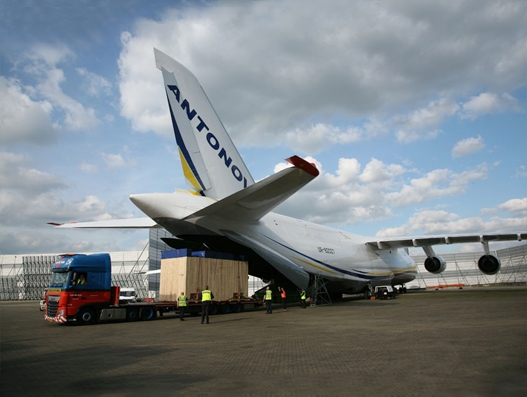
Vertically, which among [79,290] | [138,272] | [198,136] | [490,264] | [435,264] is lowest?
[79,290]

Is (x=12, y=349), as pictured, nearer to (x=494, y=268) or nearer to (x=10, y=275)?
(x=494, y=268)

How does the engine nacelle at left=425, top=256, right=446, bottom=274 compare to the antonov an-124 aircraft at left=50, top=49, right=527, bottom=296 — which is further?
the engine nacelle at left=425, top=256, right=446, bottom=274

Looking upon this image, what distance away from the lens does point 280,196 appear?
1549cm

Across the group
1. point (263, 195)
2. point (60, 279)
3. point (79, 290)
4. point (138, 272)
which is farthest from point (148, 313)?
point (138, 272)

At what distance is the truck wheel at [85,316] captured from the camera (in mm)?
14562

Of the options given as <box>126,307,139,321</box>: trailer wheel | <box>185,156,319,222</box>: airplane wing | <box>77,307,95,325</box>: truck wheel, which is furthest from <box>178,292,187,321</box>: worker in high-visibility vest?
<box>185,156,319,222</box>: airplane wing

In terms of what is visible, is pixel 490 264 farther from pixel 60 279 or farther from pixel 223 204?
pixel 60 279

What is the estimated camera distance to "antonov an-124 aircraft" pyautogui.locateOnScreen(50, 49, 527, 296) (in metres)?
15.9

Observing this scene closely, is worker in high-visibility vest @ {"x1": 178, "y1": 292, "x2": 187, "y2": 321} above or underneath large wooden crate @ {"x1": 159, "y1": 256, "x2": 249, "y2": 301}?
underneath

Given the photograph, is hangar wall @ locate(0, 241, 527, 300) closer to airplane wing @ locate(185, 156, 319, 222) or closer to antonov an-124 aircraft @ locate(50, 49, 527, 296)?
antonov an-124 aircraft @ locate(50, 49, 527, 296)

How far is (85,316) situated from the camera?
14727 mm

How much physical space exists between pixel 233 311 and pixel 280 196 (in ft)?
22.0

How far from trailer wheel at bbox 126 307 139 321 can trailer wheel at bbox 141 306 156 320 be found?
0.80ft

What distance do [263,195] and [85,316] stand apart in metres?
7.42
